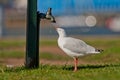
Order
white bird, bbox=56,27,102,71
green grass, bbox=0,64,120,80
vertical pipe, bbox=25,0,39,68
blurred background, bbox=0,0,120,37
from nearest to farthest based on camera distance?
green grass, bbox=0,64,120,80
white bird, bbox=56,27,102,71
vertical pipe, bbox=25,0,39,68
blurred background, bbox=0,0,120,37

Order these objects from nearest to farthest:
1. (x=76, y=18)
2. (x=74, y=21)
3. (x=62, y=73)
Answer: (x=62, y=73)
(x=76, y=18)
(x=74, y=21)

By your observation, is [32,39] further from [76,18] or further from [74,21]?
[74,21]

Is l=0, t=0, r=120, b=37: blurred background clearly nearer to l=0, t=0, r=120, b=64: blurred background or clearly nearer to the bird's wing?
l=0, t=0, r=120, b=64: blurred background

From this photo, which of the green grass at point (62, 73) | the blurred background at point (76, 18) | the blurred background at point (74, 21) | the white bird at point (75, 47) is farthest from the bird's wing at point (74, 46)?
the blurred background at point (76, 18)

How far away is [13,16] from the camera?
36.9 m

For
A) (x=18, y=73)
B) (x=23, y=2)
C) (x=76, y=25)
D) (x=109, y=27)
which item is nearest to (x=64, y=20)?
(x=76, y=25)

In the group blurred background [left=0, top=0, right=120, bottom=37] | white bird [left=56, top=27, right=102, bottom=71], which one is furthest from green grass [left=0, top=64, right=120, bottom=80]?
blurred background [left=0, top=0, right=120, bottom=37]

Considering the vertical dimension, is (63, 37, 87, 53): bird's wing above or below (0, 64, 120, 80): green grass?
above

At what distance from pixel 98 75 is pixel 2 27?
903 inches

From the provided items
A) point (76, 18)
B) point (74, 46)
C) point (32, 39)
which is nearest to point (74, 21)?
point (76, 18)

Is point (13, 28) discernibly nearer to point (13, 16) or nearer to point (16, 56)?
point (13, 16)

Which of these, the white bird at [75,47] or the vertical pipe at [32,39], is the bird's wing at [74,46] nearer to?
the white bird at [75,47]

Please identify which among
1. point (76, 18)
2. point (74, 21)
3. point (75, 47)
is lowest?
point (74, 21)

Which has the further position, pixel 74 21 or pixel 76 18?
pixel 74 21
